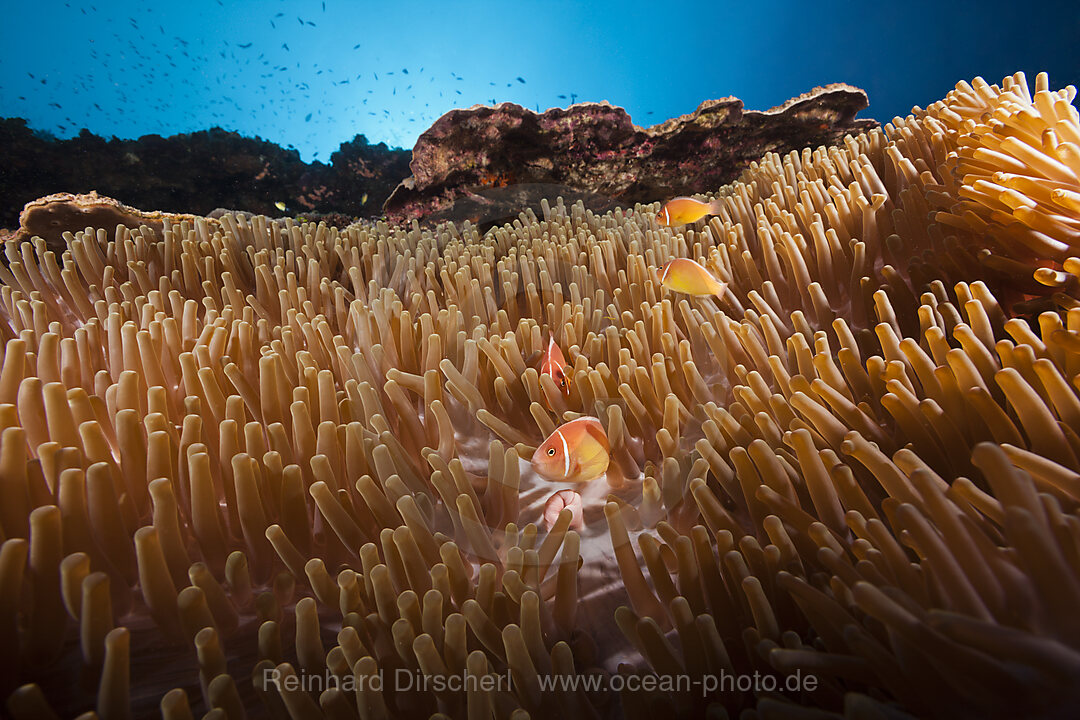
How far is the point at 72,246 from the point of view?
1866 mm

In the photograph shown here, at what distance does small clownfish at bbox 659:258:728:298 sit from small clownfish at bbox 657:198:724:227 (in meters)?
0.79

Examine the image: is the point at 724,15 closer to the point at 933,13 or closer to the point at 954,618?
the point at 933,13

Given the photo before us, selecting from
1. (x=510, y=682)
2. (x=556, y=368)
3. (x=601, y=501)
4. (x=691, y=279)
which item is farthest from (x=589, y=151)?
(x=510, y=682)

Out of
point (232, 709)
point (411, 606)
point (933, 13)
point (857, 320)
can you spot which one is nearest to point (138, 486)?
point (232, 709)

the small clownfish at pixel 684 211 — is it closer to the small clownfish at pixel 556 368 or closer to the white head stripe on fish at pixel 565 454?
the small clownfish at pixel 556 368

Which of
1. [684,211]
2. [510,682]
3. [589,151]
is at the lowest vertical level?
[510,682]

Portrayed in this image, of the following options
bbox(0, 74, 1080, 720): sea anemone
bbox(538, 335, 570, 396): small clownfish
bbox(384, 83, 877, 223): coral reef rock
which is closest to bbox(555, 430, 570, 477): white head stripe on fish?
bbox(0, 74, 1080, 720): sea anemone

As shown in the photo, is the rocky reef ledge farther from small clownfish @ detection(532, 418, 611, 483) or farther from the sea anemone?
small clownfish @ detection(532, 418, 611, 483)

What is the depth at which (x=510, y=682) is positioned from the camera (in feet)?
2.52

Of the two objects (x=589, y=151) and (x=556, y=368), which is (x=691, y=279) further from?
(x=589, y=151)

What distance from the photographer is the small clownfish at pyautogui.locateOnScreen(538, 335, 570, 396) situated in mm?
1338

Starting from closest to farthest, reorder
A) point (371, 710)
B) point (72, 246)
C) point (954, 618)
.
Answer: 1. point (954, 618)
2. point (371, 710)
3. point (72, 246)

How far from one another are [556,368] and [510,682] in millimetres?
784

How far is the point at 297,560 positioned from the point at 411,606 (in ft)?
0.96
